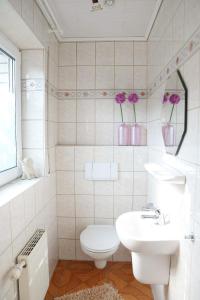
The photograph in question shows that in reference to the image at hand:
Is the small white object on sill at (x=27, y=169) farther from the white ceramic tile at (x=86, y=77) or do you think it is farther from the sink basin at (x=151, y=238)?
the white ceramic tile at (x=86, y=77)

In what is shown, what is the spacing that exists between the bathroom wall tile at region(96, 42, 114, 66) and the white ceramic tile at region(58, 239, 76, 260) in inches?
77.8

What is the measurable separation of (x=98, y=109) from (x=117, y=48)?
2.24ft

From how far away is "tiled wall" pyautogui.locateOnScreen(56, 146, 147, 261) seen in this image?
2230mm

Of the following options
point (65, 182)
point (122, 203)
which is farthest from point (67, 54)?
point (122, 203)

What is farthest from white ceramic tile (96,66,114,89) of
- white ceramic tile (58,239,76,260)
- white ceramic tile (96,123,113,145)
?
white ceramic tile (58,239,76,260)

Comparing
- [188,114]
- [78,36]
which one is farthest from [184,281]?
[78,36]

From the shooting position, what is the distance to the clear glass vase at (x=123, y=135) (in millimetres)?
2287

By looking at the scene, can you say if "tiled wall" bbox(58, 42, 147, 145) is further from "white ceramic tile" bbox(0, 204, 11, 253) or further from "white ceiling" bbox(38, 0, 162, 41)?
"white ceramic tile" bbox(0, 204, 11, 253)

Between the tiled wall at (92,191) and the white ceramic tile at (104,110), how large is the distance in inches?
12.9

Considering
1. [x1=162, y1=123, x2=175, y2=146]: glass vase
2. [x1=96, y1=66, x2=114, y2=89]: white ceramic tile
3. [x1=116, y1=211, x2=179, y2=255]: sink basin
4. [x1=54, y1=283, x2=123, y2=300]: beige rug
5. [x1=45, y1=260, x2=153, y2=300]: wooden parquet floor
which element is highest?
[x1=96, y1=66, x2=114, y2=89]: white ceramic tile

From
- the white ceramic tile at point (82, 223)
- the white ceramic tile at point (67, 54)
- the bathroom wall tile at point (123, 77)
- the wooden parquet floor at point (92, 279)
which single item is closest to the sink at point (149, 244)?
the wooden parquet floor at point (92, 279)

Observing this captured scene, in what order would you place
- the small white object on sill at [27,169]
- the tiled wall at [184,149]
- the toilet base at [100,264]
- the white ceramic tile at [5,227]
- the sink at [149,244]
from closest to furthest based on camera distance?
the tiled wall at [184,149] < the white ceramic tile at [5,227] < the sink at [149,244] < the small white object on sill at [27,169] < the toilet base at [100,264]

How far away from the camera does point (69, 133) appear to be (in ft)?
7.71

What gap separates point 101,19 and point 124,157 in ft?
4.32
